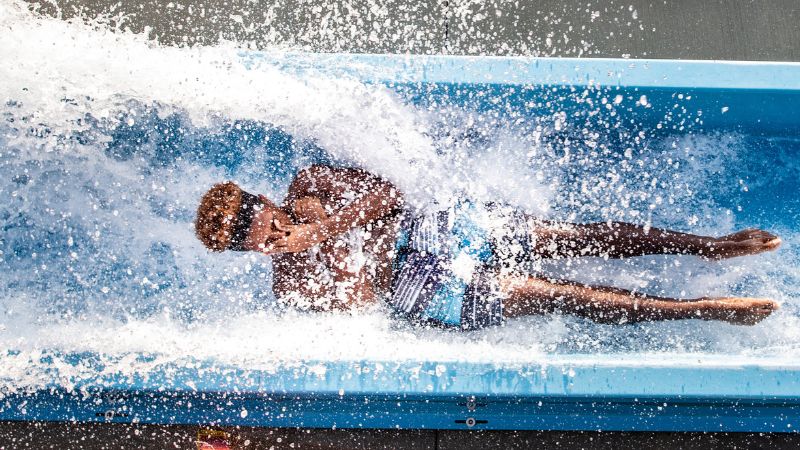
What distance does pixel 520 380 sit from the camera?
5.47ft

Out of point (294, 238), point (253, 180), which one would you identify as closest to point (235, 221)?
point (294, 238)

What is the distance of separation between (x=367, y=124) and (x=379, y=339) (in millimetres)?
628

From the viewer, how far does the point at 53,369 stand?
1688 millimetres

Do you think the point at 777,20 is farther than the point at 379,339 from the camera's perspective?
Yes

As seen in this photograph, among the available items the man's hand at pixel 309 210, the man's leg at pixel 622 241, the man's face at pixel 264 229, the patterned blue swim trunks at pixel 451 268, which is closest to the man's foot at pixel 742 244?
the man's leg at pixel 622 241

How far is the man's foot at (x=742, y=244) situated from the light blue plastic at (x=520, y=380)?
36cm

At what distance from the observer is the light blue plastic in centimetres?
166

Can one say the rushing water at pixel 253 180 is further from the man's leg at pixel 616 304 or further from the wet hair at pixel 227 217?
the wet hair at pixel 227 217

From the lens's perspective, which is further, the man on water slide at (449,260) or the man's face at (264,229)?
the man on water slide at (449,260)

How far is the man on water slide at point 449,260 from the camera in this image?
6.07ft

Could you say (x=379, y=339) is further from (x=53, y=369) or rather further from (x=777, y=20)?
(x=777, y=20)

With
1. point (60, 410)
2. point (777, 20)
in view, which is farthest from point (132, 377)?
point (777, 20)

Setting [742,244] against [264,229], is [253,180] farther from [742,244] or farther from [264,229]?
[742,244]

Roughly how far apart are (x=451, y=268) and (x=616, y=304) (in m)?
0.47
